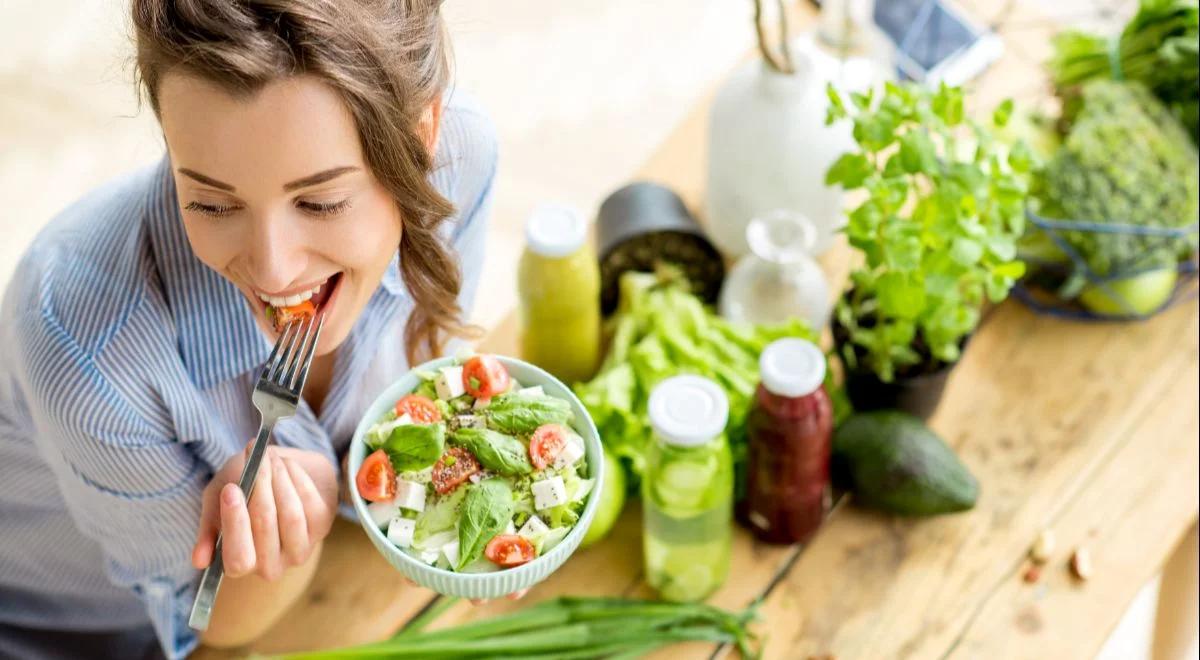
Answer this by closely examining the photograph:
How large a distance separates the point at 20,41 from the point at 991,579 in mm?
2539

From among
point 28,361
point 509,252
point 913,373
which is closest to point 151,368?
point 28,361

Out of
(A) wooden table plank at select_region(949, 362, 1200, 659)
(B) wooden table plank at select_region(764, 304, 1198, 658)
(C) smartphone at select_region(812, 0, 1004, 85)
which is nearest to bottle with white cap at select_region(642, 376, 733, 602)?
(B) wooden table plank at select_region(764, 304, 1198, 658)

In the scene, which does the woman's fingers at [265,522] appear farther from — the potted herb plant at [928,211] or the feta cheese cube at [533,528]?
the potted herb plant at [928,211]

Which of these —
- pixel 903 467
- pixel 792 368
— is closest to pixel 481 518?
pixel 792 368

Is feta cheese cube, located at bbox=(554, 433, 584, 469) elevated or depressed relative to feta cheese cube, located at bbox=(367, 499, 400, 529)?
elevated

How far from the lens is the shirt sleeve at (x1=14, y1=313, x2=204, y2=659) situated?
1.21 m

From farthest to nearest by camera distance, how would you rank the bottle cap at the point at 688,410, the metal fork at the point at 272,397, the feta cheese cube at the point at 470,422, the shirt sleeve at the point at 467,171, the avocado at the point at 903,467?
the avocado at the point at 903,467 < the shirt sleeve at the point at 467,171 < the bottle cap at the point at 688,410 < the feta cheese cube at the point at 470,422 < the metal fork at the point at 272,397

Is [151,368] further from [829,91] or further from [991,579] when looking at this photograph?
[991,579]

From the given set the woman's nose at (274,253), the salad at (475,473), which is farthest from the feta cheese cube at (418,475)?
the woman's nose at (274,253)

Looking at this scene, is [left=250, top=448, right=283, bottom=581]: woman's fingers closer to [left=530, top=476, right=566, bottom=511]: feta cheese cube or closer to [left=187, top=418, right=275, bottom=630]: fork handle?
[left=187, top=418, right=275, bottom=630]: fork handle

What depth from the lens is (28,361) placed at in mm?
1228

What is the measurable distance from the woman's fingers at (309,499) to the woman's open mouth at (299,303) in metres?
0.15

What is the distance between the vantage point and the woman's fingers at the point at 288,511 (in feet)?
3.92

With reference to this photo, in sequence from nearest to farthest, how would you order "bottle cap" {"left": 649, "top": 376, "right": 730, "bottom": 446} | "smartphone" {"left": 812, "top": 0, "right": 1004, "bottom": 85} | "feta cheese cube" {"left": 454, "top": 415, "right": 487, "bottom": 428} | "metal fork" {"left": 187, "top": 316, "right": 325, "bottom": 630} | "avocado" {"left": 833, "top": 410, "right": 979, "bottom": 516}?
"metal fork" {"left": 187, "top": 316, "right": 325, "bottom": 630}
"feta cheese cube" {"left": 454, "top": 415, "right": 487, "bottom": 428}
"bottle cap" {"left": 649, "top": 376, "right": 730, "bottom": 446}
"avocado" {"left": 833, "top": 410, "right": 979, "bottom": 516}
"smartphone" {"left": 812, "top": 0, "right": 1004, "bottom": 85}
